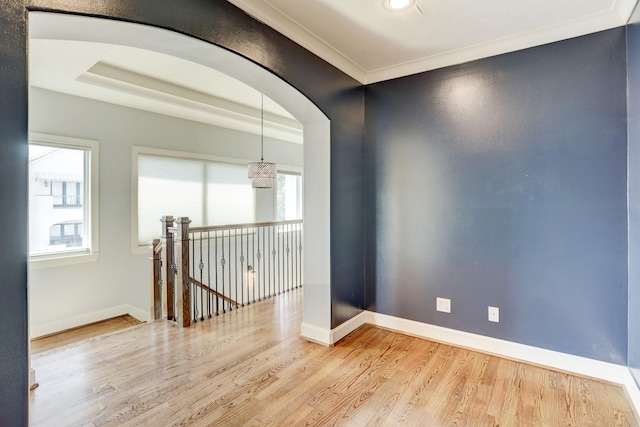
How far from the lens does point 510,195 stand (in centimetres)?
258

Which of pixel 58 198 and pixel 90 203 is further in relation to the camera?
pixel 90 203

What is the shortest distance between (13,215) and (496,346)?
3.20 meters

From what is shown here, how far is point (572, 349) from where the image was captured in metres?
2.37

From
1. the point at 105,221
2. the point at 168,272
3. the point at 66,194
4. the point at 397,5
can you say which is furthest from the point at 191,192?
the point at 397,5

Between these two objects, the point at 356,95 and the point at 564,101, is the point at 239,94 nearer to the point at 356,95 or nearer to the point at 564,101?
the point at 356,95

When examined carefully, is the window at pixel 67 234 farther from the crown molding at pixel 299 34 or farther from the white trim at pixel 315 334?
the crown molding at pixel 299 34

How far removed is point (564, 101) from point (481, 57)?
2.38ft

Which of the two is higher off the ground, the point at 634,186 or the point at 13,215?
the point at 634,186

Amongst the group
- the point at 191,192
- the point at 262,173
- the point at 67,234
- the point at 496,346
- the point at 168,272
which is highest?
the point at 262,173

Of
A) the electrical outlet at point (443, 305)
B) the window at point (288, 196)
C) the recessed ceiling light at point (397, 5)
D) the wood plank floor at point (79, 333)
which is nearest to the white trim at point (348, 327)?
the electrical outlet at point (443, 305)

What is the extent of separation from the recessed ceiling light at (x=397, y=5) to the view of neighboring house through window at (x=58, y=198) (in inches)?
150

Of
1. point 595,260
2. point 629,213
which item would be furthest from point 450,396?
point 629,213

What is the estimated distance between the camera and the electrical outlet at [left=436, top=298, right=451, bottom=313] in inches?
113

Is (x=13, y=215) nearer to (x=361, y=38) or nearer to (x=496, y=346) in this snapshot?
(x=361, y=38)
